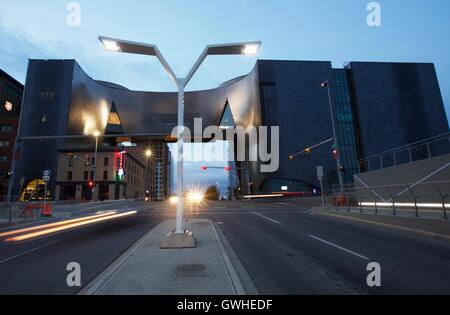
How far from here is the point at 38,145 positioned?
213 feet

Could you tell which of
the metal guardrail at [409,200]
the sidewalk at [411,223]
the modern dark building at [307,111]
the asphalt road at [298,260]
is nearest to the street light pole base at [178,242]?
the asphalt road at [298,260]

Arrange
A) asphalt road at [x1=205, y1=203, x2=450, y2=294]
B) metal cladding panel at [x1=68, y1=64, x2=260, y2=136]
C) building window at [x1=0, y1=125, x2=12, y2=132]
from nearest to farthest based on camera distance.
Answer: asphalt road at [x1=205, y1=203, x2=450, y2=294] < building window at [x1=0, y1=125, x2=12, y2=132] < metal cladding panel at [x1=68, y1=64, x2=260, y2=136]

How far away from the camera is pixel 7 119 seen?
73.5 metres

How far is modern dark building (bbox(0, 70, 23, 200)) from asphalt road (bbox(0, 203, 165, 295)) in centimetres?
7285

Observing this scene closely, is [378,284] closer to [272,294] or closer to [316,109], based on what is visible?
[272,294]

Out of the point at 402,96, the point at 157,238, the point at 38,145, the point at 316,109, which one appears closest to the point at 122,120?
the point at 38,145

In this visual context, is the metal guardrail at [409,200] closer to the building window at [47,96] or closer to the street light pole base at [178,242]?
the street light pole base at [178,242]

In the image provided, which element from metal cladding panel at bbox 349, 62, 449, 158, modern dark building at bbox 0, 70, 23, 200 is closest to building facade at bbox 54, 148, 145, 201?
modern dark building at bbox 0, 70, 23, 200

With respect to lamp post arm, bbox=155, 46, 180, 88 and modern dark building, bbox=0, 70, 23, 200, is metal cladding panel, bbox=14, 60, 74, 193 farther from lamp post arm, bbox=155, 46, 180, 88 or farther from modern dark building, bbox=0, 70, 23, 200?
lamp post arm, bbox=155, 46, 180, 88

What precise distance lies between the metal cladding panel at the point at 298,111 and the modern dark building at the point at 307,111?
24 centimetres

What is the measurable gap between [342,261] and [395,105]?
75.6 m

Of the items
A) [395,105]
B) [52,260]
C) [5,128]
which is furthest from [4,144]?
[395,105]

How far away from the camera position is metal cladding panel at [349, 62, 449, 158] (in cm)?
6812
